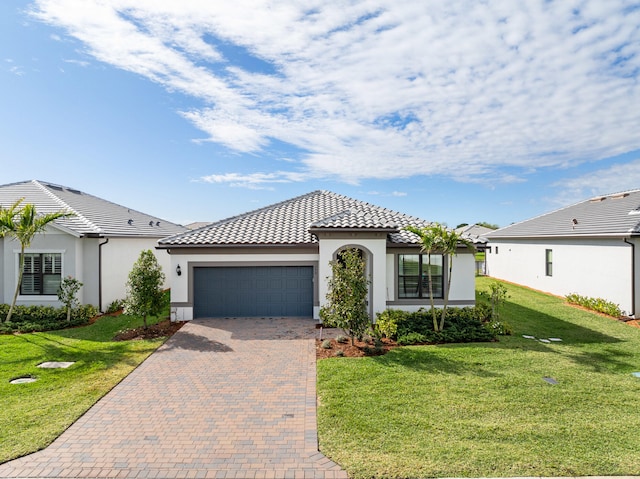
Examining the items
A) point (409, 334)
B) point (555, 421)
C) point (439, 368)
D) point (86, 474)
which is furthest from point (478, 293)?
point (86, 474)

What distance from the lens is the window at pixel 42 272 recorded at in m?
15.1

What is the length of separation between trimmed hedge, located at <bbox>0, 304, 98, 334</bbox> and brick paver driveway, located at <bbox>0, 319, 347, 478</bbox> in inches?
232

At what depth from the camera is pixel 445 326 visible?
12.6 metres

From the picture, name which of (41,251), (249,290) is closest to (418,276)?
(249,290)

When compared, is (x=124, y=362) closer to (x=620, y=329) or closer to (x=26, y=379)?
(x=26, y=379)

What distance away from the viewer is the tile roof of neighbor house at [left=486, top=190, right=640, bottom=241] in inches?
665

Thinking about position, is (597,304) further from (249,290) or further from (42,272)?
(42,272)

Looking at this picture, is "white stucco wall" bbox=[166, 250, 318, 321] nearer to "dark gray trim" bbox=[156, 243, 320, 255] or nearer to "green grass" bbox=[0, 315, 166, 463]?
"dark gray trim" bbox=[156, 243, 320, 255]

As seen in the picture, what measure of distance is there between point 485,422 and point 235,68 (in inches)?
560

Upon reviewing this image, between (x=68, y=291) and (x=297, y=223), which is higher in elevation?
(x=297, y=223)

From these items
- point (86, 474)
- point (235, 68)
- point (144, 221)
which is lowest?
point (86, 474)

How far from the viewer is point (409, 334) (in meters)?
11.8

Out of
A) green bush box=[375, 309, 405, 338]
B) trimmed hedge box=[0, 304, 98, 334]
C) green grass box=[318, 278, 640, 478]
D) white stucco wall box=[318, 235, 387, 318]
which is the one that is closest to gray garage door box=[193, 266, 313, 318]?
white stucco wall box=[318, 235, 387, 318]

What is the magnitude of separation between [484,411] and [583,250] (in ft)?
51.8
